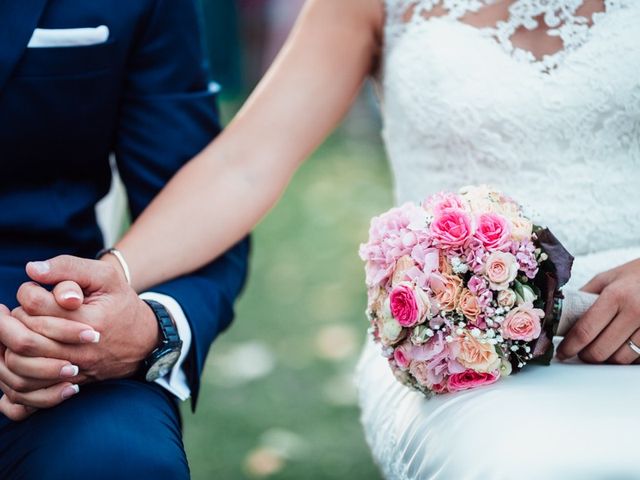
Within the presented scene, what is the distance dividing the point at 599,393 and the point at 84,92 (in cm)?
111

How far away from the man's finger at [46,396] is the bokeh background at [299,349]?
1.41 metres

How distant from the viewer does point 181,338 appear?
65.2 inches

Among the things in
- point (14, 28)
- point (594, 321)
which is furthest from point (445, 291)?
point (14, 28)

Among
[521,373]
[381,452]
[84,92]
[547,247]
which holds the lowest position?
[381,452]

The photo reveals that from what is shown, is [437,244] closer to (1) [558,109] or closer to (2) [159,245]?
(1) [558,109]

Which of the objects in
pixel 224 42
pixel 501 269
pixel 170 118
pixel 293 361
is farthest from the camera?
pixel 224 42

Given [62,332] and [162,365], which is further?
[162,365]

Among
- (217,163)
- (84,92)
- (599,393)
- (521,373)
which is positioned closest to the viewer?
(599,393)

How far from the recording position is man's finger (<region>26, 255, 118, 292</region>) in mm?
1465

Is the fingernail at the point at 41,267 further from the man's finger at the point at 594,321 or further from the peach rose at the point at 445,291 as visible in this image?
the man's finger at the point at 594,321

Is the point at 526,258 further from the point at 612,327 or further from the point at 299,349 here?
the point at 299,349

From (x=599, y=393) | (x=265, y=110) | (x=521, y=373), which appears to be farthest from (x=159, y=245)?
(x=599, y=393)

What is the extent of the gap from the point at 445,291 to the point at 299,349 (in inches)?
90.4

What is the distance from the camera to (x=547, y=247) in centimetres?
149
